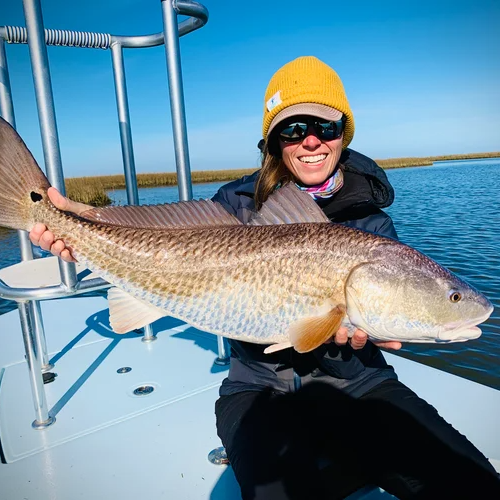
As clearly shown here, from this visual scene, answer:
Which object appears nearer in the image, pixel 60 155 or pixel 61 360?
pixel 60 155

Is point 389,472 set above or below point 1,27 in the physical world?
below

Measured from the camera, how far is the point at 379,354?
2871 mm

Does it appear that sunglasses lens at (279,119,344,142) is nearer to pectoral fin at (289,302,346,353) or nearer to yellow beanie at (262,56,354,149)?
yellow beanie at (262,56,354,149)

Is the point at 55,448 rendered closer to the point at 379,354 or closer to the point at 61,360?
the point at 61,360

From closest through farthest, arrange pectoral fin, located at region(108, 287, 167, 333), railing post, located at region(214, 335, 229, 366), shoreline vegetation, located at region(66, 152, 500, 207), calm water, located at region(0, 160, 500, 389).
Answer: pectoral fin, located at region(108, 287, 167, 333)
railing post, located at region(214, 335, 229, 366)
calm water, located at region(0, 160, 500, 389)
shoreline vegetation, located at region(66, 152, 500, 207)

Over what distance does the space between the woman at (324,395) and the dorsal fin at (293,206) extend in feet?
1.60

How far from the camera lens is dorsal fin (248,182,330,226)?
2.53 m

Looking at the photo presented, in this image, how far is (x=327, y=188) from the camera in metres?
3.10

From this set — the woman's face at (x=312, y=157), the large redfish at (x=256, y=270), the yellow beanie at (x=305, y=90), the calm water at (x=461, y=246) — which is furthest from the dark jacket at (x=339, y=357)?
the calm water at (x=461, y=246)

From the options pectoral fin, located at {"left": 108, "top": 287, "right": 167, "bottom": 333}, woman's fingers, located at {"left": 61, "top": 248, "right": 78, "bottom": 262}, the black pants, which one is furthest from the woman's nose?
woman's fingers, located at {"left": 61, "top": 248, "right": 78, "bottom": 262}

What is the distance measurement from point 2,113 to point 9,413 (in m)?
2.68

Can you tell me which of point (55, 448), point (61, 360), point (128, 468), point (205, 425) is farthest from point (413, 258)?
point (61, 360)

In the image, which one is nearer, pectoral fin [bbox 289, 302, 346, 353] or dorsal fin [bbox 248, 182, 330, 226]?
pectoral fin [bbox 289, 302, 346, 353]

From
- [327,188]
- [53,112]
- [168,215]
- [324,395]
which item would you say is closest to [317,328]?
[324,395]
